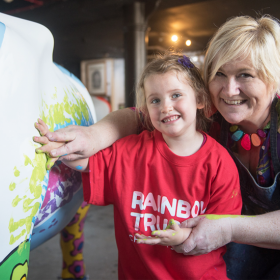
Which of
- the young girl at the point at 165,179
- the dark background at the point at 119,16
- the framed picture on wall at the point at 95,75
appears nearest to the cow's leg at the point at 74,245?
the young girl at the point at 165,179

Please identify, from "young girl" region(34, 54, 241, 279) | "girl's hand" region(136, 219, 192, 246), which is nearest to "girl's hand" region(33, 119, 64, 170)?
"young girl" region(34, 54, 241, 279)

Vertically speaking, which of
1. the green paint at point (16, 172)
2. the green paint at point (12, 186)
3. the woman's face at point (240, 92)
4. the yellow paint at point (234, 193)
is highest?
the woman's face at point (240, 92)

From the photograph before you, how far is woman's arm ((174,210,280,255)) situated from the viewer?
2.30ft

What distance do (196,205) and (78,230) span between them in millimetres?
713

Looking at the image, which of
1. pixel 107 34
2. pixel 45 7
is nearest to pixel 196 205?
pixel 45 7

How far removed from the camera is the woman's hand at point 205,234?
0.69 meters

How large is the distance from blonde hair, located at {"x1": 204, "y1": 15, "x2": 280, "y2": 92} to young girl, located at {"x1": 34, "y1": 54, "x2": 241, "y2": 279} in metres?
0.11

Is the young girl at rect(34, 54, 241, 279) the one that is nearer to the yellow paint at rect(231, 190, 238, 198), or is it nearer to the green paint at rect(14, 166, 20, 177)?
the yellow paint at rect(231, 190, 238, 198)

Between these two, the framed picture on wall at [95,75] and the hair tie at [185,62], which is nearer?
the hair tie at [185,62]

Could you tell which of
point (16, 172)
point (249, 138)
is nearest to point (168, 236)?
point (16, 172)

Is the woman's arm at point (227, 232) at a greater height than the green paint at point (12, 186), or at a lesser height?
lesser

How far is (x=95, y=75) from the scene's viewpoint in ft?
20.8

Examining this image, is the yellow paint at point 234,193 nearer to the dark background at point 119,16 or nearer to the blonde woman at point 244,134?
the blonde woman at point 244,134

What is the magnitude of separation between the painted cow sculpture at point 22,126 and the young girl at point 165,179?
0.17 metres
